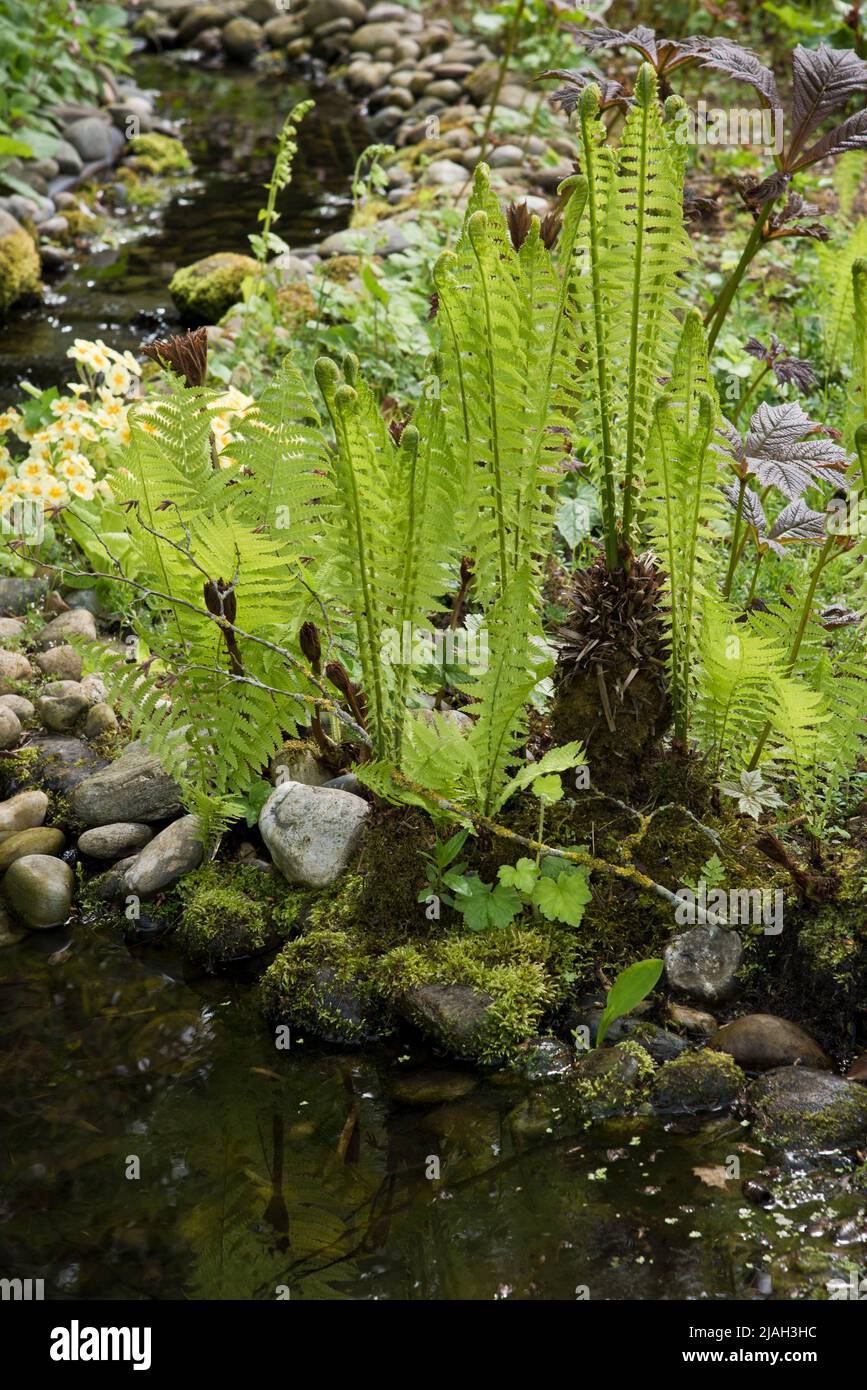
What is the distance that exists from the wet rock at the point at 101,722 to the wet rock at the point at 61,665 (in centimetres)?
23

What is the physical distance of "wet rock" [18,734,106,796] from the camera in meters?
3.76

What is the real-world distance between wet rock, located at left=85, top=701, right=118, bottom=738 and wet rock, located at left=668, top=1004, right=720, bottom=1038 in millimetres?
1914

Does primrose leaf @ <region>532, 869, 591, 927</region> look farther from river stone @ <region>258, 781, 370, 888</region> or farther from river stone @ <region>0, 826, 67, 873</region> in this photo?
river stone @ <region>0, 826, 67, 873</region>

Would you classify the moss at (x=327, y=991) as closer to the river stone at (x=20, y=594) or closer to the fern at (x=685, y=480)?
the fern at (x=685, y=480)

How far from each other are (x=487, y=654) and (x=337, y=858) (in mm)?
771

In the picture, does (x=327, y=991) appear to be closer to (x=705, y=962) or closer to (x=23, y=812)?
(x=705, y=962)

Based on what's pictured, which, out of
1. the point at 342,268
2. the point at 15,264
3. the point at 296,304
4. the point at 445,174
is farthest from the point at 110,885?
the point at 445,174

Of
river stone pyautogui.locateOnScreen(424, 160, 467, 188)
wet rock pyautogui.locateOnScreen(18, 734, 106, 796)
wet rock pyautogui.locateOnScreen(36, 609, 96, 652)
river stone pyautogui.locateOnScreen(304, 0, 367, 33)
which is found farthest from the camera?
river stone pyautogui.locateOnScreen(304, 0, 367, 33)

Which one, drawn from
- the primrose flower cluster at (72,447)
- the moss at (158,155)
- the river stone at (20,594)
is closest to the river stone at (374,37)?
the moss at (158,155)

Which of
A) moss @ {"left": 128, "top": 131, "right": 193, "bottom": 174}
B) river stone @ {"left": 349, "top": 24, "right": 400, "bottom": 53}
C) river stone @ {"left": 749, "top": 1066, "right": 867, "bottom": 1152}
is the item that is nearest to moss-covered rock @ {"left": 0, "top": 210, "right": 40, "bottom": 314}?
moss @ {"left": 128, "top": 131, "right": 193, "bottom": 174}

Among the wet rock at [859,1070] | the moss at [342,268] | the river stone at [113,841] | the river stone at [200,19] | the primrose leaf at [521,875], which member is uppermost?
the river stone at [200,19]

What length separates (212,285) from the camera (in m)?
6.59

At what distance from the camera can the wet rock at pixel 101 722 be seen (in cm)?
388

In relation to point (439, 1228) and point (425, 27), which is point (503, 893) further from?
point (425, 27)
